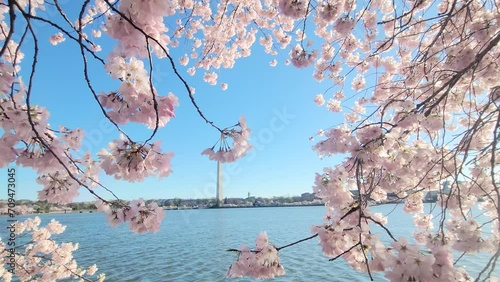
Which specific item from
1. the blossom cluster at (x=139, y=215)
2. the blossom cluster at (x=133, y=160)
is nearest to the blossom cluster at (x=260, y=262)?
the blossom cluster at (x=139, y=215)

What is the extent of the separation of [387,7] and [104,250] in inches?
611

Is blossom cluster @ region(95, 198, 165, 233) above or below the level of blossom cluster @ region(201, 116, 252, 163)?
below

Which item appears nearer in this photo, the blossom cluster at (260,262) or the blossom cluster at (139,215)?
the blossom cluster at (139,215)

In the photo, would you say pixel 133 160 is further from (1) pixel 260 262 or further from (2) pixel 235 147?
(1) pixel 260 262

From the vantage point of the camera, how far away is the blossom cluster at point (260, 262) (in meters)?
1.91

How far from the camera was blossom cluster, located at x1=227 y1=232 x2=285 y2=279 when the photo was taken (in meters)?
1.91

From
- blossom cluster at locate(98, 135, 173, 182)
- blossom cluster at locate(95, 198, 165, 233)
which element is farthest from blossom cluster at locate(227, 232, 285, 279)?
blossom cluster at locate(98, 135, 173, 182)

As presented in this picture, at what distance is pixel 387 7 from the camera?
187 inches

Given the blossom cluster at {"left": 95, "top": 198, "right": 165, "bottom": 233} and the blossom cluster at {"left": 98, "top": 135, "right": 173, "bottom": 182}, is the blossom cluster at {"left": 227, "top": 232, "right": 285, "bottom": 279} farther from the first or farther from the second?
the blossom cluster at {"left": 98, "top": 135, "right": 173, "bottom": 182}

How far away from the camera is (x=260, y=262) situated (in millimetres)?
1918

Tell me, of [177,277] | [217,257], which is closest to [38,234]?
[177,277]

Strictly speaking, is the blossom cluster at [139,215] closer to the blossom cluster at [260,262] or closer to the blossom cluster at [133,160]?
the blossom cluster at [133,160]

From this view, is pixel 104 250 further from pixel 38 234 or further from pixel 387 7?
pixel 387 7

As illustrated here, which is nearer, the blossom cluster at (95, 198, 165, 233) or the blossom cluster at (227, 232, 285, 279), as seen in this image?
the blossom cluster at (95, 198, 165, 233)
